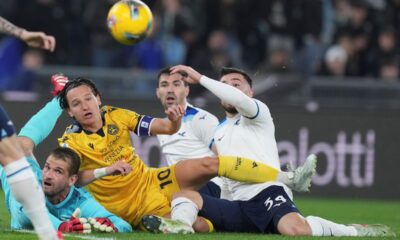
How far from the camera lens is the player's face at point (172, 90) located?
11422 mm

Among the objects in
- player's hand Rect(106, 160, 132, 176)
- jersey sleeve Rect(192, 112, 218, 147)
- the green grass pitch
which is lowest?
the green grass pitch

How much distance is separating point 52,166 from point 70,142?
18.6 inches

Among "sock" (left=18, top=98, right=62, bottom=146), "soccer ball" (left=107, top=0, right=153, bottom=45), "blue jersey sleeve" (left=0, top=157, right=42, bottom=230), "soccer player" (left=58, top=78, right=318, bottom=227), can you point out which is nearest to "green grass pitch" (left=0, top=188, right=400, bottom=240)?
"blue jersey sleeve" (left=0, top=157, right=42, bottom=230)

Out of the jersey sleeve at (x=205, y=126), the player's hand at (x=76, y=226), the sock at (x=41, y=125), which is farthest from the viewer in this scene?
the jersey sleeve at (x=205, y=126)

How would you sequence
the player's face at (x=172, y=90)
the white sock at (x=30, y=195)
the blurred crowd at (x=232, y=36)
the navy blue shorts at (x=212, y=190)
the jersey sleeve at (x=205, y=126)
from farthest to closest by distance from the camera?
1. the blurred crowd at (x=232, y=36)
2. the player's face at (x=172, y=90)
3. the jersey sleeve at (x=205, y=126)
4. the navy blue shorts at (x=212, y=190)
5. the white sock at (x=30, y=195)

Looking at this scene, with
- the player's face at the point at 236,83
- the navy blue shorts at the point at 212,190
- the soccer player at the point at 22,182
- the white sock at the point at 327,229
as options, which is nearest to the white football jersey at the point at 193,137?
the navy blue shorts at the point at 212,190

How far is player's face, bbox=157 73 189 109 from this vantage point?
37.5 feet

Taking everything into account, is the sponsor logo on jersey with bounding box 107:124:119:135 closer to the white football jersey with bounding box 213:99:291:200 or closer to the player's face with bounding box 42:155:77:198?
the player's face with bounding box 42:155:77:198

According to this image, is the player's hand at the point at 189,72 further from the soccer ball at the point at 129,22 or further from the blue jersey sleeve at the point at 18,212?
the blue jersey sleeve at the point at 18,212

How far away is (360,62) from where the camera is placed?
60.7ft

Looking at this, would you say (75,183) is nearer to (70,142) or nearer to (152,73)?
(70,142)

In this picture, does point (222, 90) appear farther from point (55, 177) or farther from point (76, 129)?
point (55, 177)

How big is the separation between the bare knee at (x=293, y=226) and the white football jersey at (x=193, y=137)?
7.31ft

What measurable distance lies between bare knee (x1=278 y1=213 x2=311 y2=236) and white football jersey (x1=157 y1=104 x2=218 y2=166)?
7.31ft
